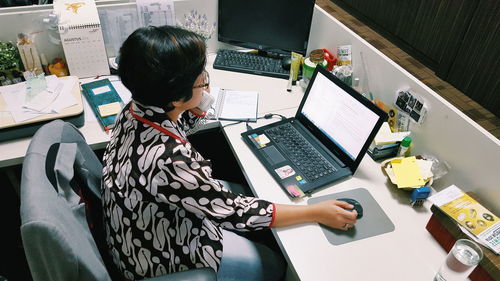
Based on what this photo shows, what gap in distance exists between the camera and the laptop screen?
4.20 ft

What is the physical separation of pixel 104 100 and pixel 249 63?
0.75 m

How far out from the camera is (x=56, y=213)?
83 cm

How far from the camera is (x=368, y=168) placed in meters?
1.39

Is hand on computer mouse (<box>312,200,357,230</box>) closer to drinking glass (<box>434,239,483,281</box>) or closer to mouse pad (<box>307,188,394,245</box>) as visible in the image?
mouse pad (<box>307,188,394,245</box>)

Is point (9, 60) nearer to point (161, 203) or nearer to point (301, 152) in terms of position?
point (161, 203)

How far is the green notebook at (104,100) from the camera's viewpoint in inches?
60.0

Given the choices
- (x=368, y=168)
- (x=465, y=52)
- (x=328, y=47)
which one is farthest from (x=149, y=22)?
(x=465, y=52)

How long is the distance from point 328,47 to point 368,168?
73 centimetres

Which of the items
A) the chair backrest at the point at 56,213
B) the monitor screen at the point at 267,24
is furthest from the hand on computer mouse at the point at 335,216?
the monitor screen at the point at 267,24

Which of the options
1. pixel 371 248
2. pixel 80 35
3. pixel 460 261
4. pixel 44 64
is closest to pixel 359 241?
A: pixel 371 248

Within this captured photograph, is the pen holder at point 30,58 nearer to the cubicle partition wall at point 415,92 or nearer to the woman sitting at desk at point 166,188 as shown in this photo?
the cubicle partition wall at point 415,92

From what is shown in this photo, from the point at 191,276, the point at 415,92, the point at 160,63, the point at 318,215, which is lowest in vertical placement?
the point at 191,276

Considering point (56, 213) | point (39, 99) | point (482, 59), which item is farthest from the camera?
point (482, 59)

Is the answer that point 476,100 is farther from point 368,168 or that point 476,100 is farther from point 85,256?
point 85,256
